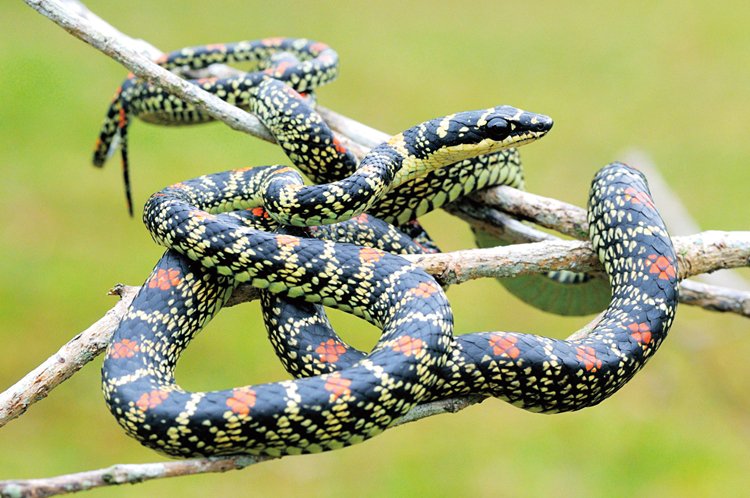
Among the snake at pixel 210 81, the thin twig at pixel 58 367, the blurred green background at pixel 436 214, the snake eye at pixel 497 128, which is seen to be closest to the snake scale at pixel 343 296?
the snake eye at pixel 497 128

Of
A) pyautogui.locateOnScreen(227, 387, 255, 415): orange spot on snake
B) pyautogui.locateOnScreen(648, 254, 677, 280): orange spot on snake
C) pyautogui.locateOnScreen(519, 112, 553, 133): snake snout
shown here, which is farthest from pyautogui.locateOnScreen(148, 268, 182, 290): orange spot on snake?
pyautogui.locateOnScreen(648, 254, 677, 280): orange spot on snake

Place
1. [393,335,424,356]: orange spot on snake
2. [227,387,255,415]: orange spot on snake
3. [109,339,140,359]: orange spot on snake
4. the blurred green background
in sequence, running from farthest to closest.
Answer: the blurred green background → [109,339,140,359]: orange spot on snake → [393,335,424,356]: orange spot on snake → [227,387,255,415]: orange spot on snake

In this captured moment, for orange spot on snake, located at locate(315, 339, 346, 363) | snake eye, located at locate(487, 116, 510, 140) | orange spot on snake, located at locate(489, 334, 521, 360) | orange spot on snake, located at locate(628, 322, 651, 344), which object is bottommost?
orange spot on snake, located at locate(315, 339, 346, 363)

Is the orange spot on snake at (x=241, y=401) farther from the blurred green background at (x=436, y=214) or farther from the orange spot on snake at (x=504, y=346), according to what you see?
the blurred green background at (x=436, y=214)

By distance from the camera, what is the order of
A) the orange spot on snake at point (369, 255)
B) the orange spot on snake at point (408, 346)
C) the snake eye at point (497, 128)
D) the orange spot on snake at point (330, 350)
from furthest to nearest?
the snake eye at point (497, 128), the orange spot on snake at point (369, 255), the orange spot on snake at point (330, 350), the orange spot on snake at point (408, 346)

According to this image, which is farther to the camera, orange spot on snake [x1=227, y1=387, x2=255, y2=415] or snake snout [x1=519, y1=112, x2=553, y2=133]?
snake snout [x1=519, y1=112, x2=553, y2=133]

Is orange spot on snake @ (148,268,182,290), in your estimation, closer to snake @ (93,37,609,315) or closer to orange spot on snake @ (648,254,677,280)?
snake @ (93,37,609,315)

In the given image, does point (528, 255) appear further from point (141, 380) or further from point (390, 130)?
point (390, 130)

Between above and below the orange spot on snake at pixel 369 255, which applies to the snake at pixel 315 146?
above

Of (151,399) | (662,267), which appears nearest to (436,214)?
(662,267)
